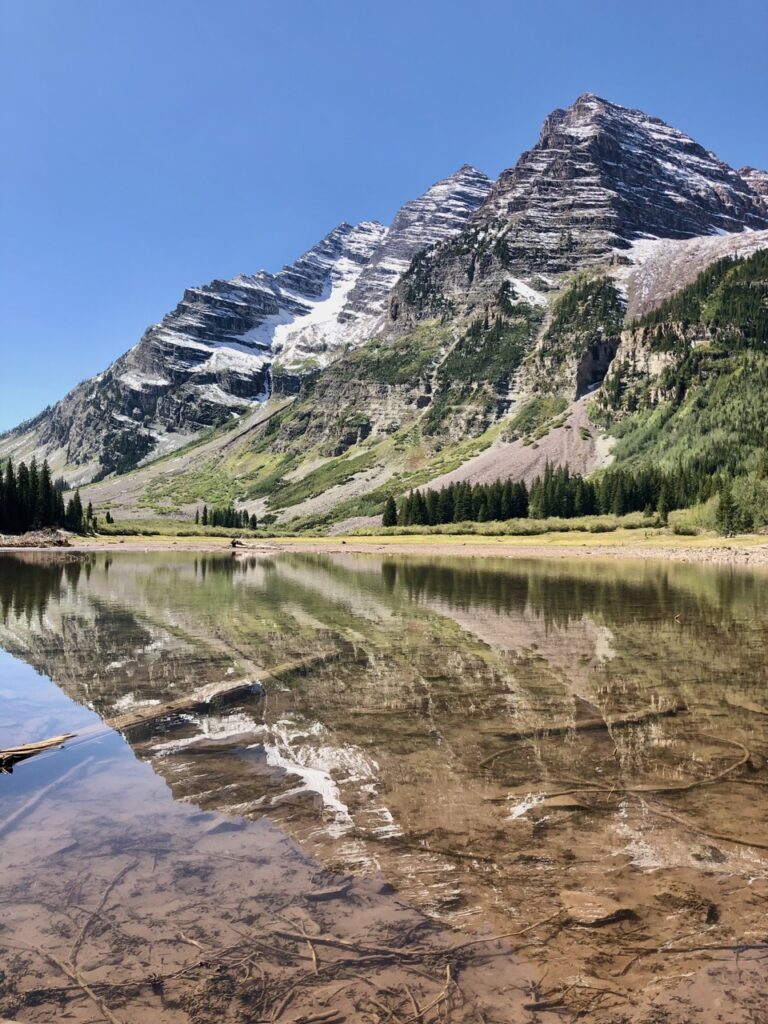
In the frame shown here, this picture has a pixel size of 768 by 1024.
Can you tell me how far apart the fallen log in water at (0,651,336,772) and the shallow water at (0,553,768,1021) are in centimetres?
39

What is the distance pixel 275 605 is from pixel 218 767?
26.1 m

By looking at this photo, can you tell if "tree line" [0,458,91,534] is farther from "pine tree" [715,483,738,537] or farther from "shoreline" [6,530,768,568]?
"pine tree" [715,483,738,537]

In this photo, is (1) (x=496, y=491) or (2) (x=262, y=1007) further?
(1) (x=496, y=491)

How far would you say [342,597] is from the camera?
1687 inches

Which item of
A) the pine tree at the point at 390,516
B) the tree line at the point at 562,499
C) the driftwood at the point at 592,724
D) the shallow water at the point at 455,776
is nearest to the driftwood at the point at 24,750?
the shallow water at the point at 455,776

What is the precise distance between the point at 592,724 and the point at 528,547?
104m

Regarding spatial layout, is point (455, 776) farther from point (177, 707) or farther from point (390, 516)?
point (390, 516)

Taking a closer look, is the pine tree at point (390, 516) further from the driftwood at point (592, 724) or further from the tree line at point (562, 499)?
the driftwood at point (592, 724)

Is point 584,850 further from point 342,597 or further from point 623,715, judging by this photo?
point 342,597

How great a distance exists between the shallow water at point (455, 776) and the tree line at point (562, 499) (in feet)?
415

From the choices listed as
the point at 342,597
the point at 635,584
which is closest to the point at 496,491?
the point at 635,584

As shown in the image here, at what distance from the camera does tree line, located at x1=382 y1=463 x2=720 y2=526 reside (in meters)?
146

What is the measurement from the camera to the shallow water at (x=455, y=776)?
7402 mm

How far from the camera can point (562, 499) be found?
16512 centimetres
